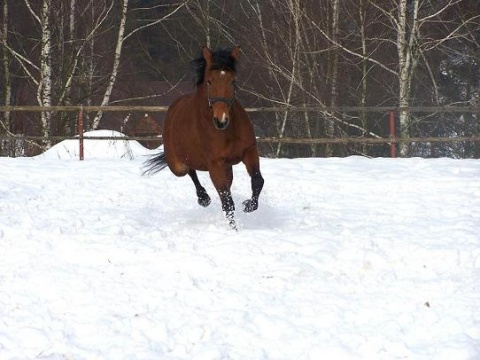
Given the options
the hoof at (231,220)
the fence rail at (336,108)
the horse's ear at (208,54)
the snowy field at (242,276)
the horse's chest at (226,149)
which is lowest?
the snowy field at (242,276)

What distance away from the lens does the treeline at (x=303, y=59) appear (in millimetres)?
18391

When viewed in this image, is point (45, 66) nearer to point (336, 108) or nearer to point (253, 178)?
point (336, 108)

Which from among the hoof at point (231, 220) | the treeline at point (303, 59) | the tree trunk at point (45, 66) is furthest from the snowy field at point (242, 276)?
the treeline at point (303, 59)

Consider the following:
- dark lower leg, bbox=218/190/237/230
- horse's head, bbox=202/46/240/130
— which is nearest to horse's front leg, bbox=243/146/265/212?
dark lower leg, bbox=218/190/237/230

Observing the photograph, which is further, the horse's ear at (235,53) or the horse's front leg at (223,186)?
the horse's front leg at (223,186)

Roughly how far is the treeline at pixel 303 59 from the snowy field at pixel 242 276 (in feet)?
28.8

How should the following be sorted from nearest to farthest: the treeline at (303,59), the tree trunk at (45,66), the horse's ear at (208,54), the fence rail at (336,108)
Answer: the horse's ear at (208,54) < the fence rail at (336,108) < the tree trunk at (45,66) < the treeline at (303,59)

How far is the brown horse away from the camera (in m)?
6.57

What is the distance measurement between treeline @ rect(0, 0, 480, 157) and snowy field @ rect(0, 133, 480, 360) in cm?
879

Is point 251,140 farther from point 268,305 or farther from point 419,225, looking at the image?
point 268,305

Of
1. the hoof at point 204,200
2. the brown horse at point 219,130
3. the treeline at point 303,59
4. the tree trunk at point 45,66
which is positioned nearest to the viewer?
the brown horse at point 219,130

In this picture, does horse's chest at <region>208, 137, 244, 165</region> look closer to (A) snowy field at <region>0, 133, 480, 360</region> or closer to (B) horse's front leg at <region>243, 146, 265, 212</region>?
(B) horse's front leg at <region>243, 146, 265, 212</region>

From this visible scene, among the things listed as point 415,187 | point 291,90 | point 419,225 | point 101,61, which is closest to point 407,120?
point 291,90

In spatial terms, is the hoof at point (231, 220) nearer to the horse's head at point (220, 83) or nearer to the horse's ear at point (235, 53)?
the horse's head at point (220, 83)
